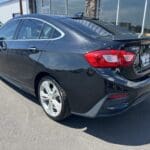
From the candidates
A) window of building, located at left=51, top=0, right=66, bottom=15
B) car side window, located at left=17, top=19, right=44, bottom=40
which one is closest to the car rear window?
car side window, located at left=17, top=19, right=44, bottom=40

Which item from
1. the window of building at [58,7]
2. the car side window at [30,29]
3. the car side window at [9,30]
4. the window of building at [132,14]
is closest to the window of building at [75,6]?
the window of building at [58,7]

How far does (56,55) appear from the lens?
356 cm

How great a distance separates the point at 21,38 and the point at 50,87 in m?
1.20

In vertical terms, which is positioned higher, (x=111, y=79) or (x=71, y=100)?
(x=111, y=79)

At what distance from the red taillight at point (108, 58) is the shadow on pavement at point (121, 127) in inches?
38.8

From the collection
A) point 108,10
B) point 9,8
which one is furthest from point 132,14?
point 9,8

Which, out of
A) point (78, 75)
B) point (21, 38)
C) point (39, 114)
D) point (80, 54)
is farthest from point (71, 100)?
point (21, 38)

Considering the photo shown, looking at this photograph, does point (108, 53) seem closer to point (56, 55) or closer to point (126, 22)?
point (56, 55)

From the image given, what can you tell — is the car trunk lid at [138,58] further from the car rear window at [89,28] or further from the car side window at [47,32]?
the car side window at [47,32]

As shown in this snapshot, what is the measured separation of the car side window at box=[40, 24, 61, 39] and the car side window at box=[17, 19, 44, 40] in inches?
4.2

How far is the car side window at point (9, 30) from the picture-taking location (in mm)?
4852

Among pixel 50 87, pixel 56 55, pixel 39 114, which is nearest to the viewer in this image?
pixel 56 55

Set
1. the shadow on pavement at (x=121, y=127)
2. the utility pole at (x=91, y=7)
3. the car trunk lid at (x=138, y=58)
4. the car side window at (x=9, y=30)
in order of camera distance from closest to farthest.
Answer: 1. the car trunk lid at (x=138, y=58)
2. the shadow on pavement at (x=121, y=127)
3. the car side window at (x=9, y=30)
4. the utility pole at (x=91, y=7)

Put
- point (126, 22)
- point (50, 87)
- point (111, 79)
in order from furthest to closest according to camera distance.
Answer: point (126, 22)
point (50, 87)
point (111, 79)
